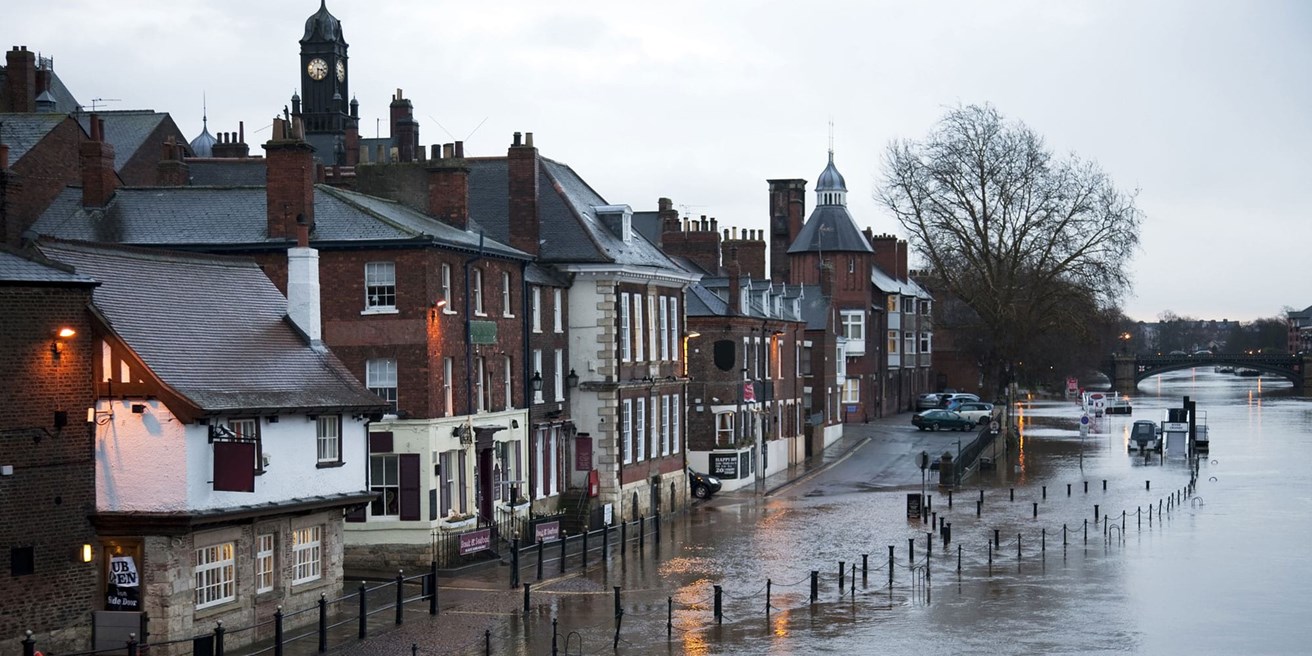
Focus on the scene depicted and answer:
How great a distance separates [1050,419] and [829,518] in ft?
211

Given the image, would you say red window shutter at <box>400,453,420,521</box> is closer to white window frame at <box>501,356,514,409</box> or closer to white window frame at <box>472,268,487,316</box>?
white window frame at <box>472,268,487,316</box>

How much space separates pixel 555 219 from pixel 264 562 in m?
23.3

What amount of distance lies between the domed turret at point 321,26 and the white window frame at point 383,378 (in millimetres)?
74079

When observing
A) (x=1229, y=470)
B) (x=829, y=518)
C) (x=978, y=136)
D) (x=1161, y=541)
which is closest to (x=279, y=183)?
(x=829, y=518)

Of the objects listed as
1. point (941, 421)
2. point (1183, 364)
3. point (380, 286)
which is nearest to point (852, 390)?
point (941, 421)

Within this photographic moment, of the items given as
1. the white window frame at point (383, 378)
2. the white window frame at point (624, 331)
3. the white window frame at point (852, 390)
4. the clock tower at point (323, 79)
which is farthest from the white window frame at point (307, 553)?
the clock tower at point (323, 79)

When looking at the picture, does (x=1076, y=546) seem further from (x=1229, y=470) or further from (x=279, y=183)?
(x=1229, y=470)

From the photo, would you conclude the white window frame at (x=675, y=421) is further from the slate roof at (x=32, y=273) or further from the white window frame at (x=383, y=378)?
the slate roof at (x=32, y=273)

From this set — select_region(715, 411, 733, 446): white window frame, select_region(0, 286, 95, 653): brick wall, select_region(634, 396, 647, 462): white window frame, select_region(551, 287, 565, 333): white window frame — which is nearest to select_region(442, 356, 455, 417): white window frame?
select_region(551, 287, 565, 333): white window frame

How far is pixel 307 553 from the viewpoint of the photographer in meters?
31.3

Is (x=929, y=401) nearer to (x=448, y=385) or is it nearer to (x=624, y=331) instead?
(x=624, y=331)

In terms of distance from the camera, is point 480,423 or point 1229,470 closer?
point 480,423

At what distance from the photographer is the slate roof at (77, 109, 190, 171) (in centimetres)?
6719

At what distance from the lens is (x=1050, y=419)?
113562 millimetres
